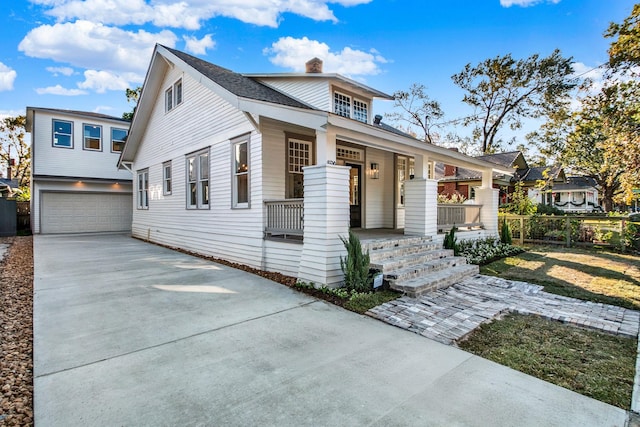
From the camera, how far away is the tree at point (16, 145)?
83.4ft

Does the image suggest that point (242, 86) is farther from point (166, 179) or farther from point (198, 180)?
point (166, 179)

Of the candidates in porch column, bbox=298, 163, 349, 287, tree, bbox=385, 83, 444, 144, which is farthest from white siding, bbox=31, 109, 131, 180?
tree, bbox=385, 83, 444, 144

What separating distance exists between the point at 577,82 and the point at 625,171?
18.8 m

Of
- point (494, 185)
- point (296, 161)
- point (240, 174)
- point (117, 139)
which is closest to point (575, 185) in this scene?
point (494, 185)

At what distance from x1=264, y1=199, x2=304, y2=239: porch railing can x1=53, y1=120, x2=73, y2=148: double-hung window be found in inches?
590

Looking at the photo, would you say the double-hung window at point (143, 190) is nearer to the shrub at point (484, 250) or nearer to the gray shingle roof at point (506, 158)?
the shrub at point (484, 250)

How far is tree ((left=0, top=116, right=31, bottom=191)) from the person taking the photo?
25406mm

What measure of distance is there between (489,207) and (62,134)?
1971cm

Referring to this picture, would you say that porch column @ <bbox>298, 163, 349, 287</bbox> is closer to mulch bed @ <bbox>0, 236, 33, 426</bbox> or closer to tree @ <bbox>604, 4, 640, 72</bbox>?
mulch bed @ <bbox>0, 236, 33, 426</bbox>

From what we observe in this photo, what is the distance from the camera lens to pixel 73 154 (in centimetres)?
1652

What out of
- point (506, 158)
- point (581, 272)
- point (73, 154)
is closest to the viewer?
point (581, 272)

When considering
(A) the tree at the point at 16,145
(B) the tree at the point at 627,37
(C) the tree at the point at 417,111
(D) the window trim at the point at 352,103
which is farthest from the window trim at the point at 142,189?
(C) the tree at the point at 417,111

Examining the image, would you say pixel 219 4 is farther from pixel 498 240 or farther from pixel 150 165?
pixel 498 240

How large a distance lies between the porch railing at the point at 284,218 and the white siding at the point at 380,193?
3995mm
